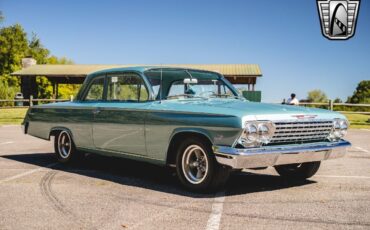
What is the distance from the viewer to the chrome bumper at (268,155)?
507 cm

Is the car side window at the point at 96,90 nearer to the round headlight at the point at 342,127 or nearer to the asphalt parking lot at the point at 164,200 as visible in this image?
the asphalt parking lot at the point at 164,200

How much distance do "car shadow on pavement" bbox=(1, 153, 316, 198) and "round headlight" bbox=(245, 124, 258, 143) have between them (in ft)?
2.63

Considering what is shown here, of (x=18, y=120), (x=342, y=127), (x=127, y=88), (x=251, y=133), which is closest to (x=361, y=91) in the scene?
(x=18, y=120)

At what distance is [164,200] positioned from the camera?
5.24 metres

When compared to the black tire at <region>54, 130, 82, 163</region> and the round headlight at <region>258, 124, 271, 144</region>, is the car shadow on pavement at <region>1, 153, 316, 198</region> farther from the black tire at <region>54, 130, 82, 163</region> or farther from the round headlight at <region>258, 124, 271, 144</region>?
the round headlight at <region>258, 124, 271, 144</region>

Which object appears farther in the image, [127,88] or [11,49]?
[11,49]

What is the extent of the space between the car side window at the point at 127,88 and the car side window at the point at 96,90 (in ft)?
0.68

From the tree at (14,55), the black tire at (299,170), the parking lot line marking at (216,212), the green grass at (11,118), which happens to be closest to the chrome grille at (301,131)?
the black tire at (299,170)

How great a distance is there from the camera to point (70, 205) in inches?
196

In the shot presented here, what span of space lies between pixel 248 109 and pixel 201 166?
0.88 meters

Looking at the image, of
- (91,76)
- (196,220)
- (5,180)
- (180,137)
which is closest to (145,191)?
(180,137)

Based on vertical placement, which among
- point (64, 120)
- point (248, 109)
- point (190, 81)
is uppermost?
point (190, 81)

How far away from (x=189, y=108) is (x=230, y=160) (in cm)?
92

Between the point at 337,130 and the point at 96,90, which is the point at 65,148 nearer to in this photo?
the point at 96,90
